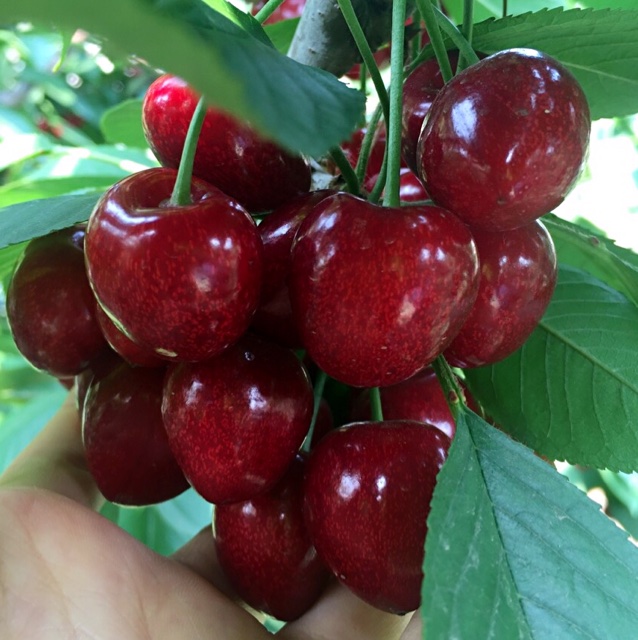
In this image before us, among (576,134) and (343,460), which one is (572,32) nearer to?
(576,134)

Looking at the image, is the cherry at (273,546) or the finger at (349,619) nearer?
the cherry at (273,546)

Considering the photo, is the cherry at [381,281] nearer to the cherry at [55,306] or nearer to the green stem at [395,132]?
the green stem at [395,132]

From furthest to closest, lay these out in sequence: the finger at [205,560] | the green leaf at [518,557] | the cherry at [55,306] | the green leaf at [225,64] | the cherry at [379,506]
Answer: the finger at [205,560]
the cherry at [55,306]
the cherry at [379,506]
the green leaf at [518,557]
the green leaf at [225,64]

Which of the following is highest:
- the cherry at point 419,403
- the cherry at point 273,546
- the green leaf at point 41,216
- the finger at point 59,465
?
the green leaf at point 41,216

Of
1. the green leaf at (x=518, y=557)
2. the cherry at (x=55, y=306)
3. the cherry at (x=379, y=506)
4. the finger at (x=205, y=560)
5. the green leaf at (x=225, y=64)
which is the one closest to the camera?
the green leaf at (x=225, y=64)

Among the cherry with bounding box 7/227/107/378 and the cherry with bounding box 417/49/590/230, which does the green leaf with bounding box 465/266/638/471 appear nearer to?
the cherry with bounding box 417/49/590/230

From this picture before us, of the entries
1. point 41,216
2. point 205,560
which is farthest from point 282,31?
point 205,560

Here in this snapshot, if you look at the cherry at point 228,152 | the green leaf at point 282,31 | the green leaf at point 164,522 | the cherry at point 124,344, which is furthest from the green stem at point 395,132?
the green leaf at point 164,522
